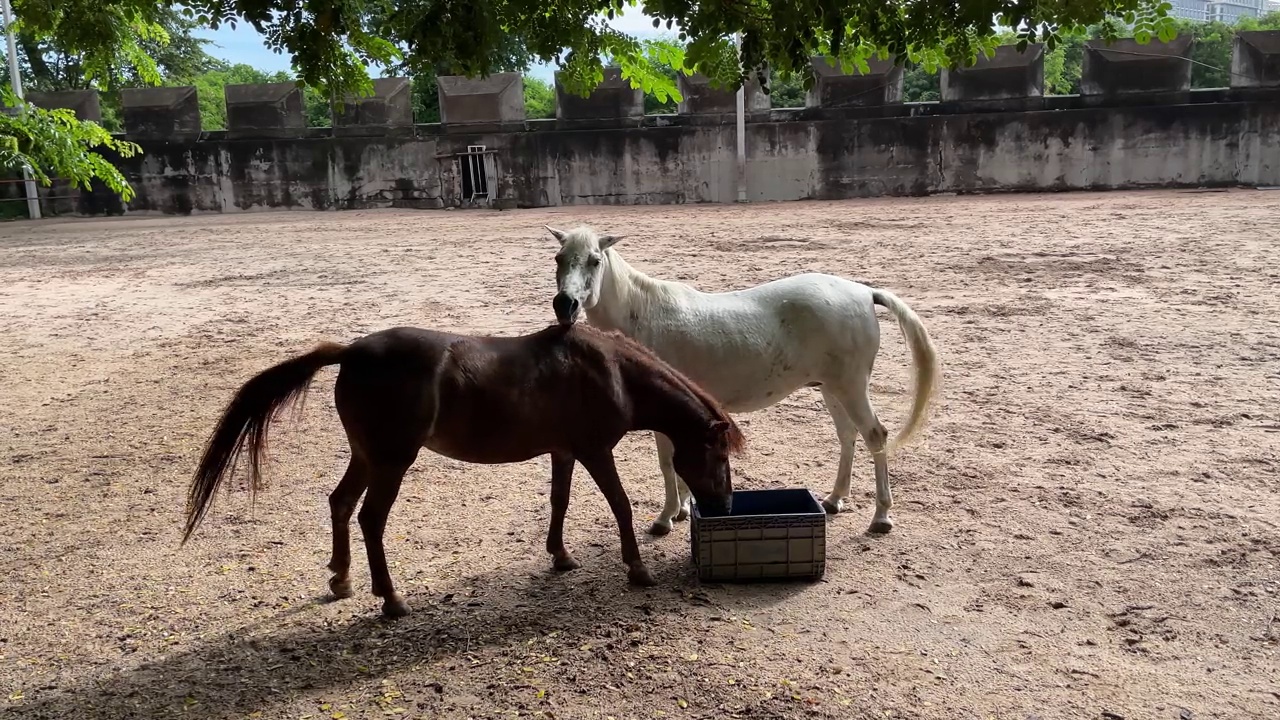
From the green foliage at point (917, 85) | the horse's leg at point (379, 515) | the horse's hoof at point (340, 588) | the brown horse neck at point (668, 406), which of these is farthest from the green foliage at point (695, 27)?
the green foliage at point (917, 85)

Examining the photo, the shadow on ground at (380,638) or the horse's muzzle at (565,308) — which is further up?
the horse's muzzle at (565,308)

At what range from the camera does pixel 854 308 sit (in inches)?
179

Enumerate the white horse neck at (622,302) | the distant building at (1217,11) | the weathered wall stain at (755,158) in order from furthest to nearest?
the distant building at (1217,11) < the weathered wall stain at (755,158) < the white horse neck at (622,302)

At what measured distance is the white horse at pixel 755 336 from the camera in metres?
4.48

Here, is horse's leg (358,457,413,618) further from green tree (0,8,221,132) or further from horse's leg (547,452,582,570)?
green tree (0,8,221,132)

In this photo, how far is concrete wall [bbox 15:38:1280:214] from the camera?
19.0 m

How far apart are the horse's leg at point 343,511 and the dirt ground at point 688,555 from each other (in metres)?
0.12

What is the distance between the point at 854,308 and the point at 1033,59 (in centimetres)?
1725

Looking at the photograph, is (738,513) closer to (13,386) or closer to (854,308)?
(854,308)

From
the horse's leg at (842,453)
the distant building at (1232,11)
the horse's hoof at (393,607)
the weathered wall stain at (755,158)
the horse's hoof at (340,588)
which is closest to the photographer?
the horse's hoof at (393,607)

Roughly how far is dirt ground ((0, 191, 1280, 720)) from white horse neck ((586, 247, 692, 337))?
0.96 m

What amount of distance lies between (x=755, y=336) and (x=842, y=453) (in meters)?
0.76

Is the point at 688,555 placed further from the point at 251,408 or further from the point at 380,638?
the point at 251,408

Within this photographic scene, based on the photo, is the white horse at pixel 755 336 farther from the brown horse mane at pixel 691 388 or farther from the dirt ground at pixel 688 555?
the brown horse mane at pixel 691 388
